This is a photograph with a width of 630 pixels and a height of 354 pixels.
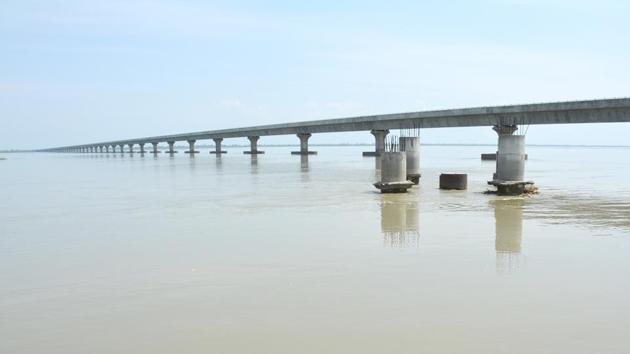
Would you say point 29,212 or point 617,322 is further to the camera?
point 29,212

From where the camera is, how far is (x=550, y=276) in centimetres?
1162

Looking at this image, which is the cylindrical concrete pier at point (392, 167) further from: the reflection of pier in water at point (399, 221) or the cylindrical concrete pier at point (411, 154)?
the cylindrical concrete pier at point (411, 154)

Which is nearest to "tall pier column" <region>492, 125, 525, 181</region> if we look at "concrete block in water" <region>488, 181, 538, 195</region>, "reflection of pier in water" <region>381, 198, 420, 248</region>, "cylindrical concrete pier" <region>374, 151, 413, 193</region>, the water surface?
"concrete block in water" <region>488, 181, 538, 195</region>

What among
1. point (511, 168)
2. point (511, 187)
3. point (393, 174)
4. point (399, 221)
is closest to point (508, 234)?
point (399, 221)

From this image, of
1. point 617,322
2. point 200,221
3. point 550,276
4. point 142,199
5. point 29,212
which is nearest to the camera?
point 617,322

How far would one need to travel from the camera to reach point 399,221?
20.5 meters

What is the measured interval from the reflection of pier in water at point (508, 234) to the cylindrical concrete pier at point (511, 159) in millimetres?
4970

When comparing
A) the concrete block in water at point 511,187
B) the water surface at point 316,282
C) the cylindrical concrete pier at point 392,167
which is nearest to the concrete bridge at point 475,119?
the concrete block in water at point 511,187

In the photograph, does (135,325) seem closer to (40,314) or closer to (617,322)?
(40,314)

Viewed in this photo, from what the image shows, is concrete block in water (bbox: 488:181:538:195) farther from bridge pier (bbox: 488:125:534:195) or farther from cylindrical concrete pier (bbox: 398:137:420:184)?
cylindrical concrete pier (bbox: 398:137:420:184)

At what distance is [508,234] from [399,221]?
4.41m

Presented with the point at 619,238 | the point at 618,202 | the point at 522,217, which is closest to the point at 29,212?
the point at 522,217

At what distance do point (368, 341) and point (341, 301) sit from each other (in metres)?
1.97

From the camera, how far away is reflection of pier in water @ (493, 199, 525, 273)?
1296 centimetres
